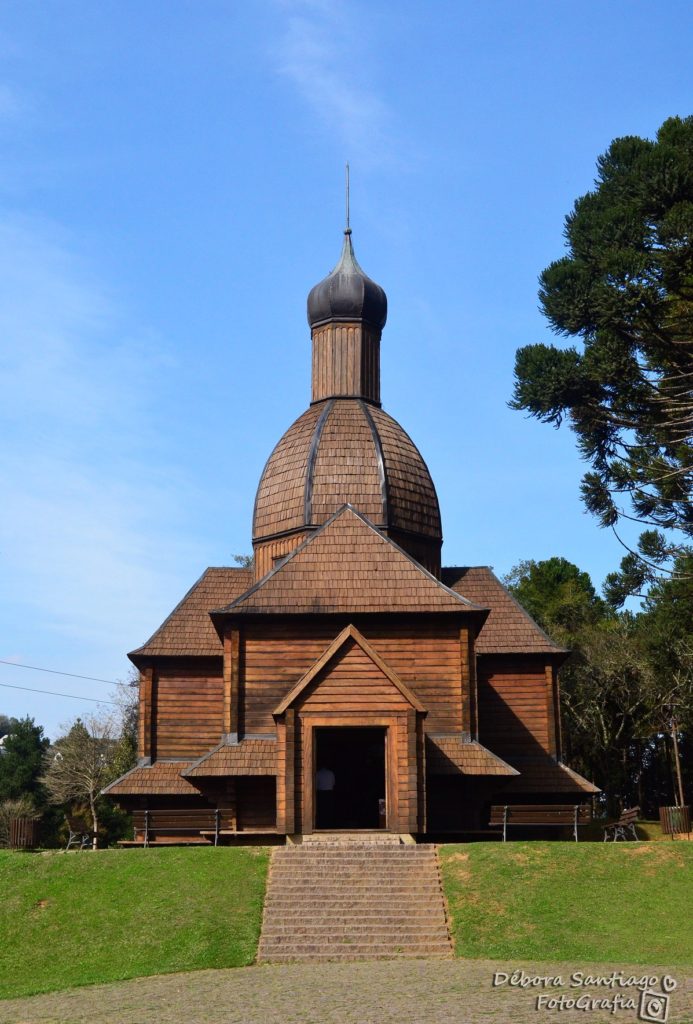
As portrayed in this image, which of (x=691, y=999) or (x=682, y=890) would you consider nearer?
(x=691, y=999)

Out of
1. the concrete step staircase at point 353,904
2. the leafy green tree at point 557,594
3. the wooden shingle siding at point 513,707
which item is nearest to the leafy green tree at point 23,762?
the leafy green tree at point 557,594

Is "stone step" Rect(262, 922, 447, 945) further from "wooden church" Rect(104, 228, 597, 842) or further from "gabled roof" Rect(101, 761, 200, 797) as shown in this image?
"gabled roof" Rect(101, 761, 200, 797)

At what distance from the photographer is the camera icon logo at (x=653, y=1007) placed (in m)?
14.2

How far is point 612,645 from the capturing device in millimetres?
57312

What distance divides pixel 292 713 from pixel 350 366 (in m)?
16.2

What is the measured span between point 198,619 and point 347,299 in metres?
11.9

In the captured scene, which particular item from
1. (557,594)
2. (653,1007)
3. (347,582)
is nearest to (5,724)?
(557,594)

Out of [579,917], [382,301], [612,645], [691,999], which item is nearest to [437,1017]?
[691,999]

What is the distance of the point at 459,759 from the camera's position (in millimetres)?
28766

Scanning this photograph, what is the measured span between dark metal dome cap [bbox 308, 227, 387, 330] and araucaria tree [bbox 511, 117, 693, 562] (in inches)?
476

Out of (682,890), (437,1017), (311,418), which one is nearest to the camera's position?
(437,1017)

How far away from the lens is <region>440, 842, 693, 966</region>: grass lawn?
1905 centimetres

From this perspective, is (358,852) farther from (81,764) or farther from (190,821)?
(81,764)

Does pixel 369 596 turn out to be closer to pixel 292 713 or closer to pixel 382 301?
pixel 292 713
